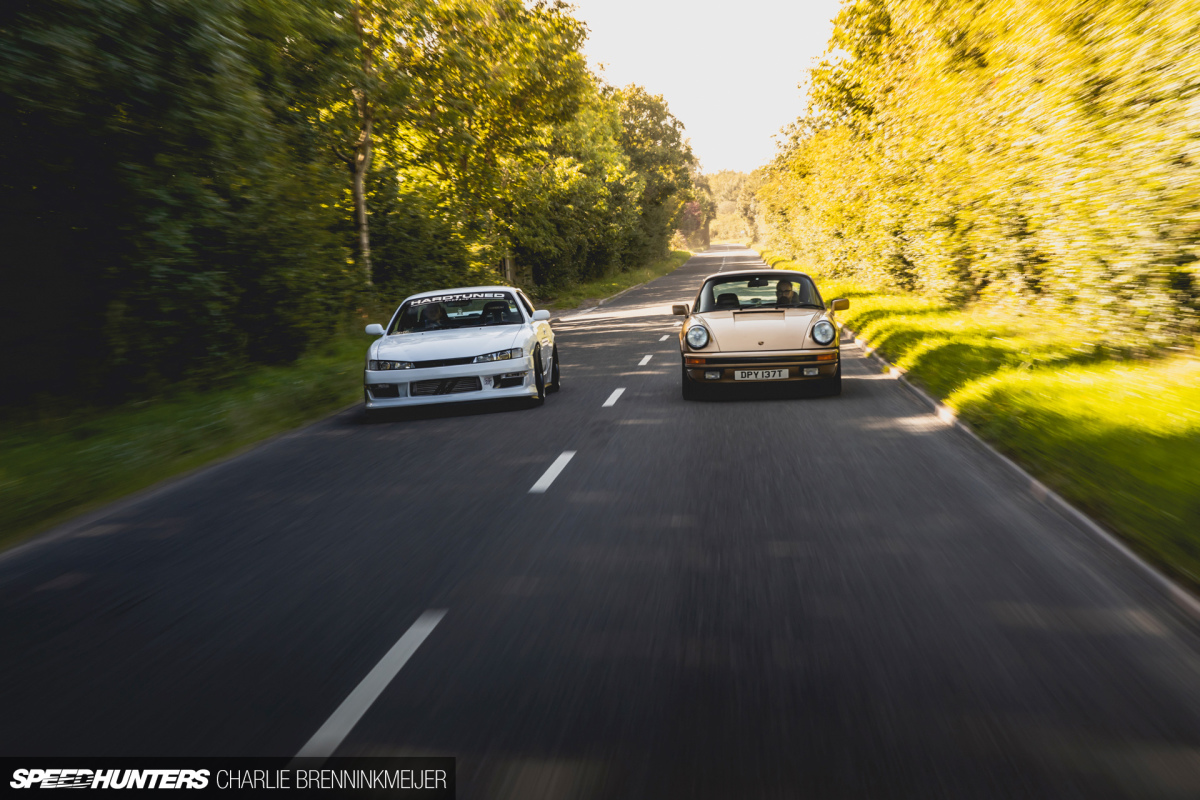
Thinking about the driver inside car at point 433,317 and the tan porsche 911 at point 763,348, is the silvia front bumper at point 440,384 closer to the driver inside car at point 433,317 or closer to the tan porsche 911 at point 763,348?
the driver inside car at point 433,317

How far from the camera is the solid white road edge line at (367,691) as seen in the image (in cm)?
309

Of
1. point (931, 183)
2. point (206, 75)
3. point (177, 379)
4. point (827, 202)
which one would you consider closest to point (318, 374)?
point (177, 379)

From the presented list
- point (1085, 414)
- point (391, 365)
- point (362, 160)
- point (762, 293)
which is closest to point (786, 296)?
point (762, 293)

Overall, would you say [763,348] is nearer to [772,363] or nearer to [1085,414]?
[772,363]

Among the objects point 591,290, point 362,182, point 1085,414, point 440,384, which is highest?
point 362,182

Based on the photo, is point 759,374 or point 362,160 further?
point 362,160

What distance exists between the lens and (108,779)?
9.64ft

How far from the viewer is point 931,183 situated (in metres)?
18.0

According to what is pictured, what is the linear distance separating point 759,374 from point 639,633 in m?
7.08

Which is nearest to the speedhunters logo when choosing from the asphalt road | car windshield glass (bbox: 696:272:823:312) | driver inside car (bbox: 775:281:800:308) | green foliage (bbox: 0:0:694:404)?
the asphalt road

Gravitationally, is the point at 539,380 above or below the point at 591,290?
below

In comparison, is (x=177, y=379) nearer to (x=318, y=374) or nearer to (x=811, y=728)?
(x=318, y=374)

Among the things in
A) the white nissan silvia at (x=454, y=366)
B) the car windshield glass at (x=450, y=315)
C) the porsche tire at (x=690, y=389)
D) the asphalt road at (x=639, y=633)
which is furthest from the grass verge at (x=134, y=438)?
the porsche tire at (x=690, y=389)

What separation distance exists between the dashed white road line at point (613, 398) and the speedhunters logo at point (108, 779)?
325 inches
